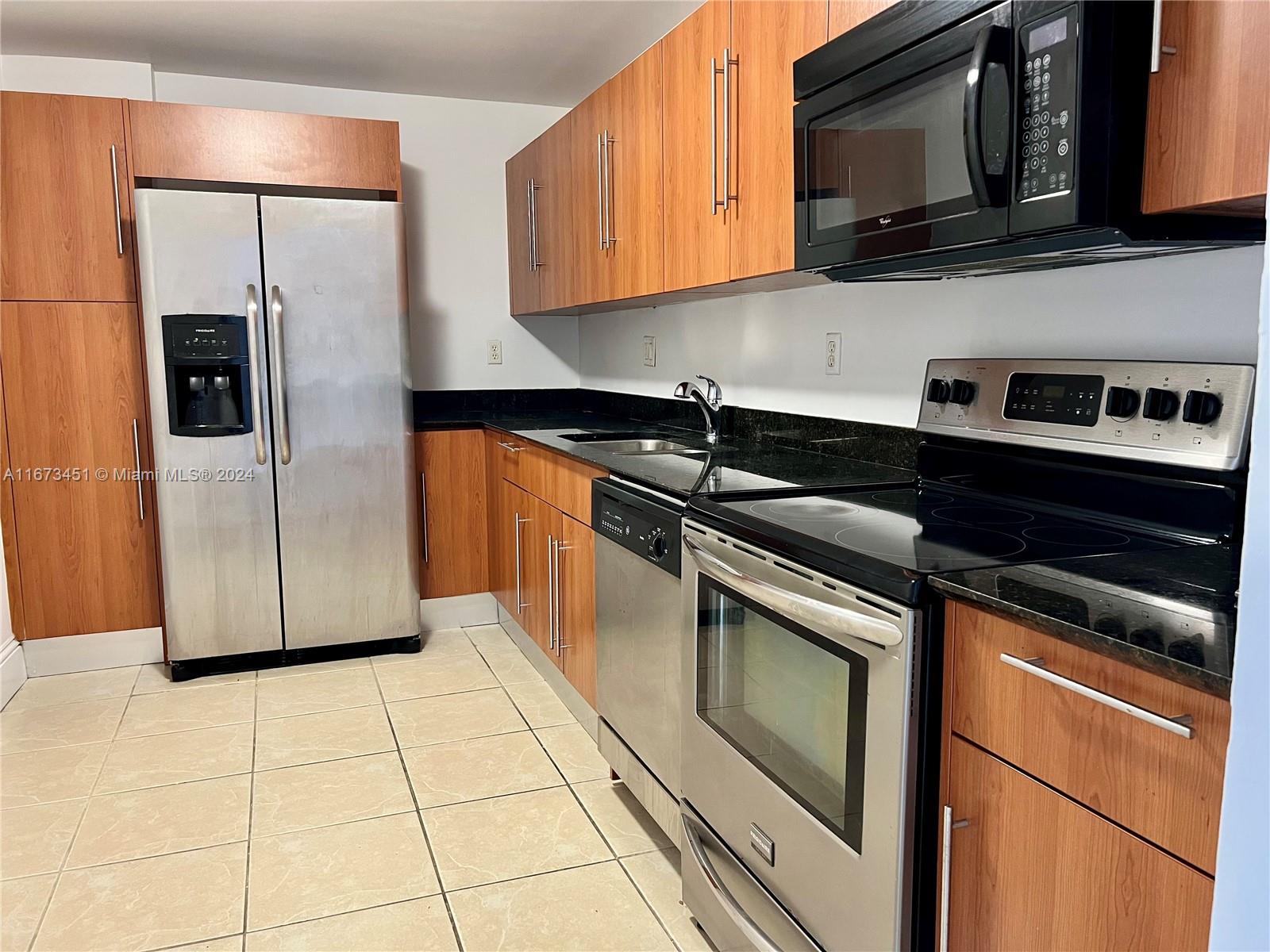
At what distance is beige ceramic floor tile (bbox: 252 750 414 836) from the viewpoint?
2.32m

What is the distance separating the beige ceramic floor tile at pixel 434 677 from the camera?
3.23m

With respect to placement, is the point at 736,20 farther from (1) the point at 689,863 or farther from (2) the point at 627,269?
(1) the point at 689,863

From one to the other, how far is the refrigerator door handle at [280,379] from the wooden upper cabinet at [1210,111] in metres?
2.88

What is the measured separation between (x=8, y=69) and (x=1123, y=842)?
421cm

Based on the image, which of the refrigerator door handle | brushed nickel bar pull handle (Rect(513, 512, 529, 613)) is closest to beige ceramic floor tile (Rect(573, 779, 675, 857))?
brushed nickel bar pull handle (Rect(513, 512, 529, 613))

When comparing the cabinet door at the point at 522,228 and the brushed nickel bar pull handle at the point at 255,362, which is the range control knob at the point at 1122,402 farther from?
the brushed nickel bar pull handle at the point at 255,362

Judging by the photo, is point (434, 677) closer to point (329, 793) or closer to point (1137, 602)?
point (329, 793)

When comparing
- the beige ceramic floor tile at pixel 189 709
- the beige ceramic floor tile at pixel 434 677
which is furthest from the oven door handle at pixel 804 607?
the beige ceramic floor tile at pixel 189 709

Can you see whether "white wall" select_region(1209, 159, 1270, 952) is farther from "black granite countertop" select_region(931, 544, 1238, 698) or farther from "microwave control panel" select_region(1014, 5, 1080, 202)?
"microwave control panel" select_region(1014, 5, 1080, 202)

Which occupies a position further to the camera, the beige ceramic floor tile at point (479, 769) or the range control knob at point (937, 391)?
the beige ceramic floor tile at point (479, 769)

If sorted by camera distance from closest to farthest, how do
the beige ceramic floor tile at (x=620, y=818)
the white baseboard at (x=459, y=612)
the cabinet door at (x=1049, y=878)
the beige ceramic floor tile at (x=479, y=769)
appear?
the cabinet door at (x=1049, y=878)
the beige ceramic floor tile at (x=620, y=818)
the beige ceramic floor tile at (x=479, y=769)
the white baseboard at (x=459, y=612)

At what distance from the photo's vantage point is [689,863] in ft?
6.11

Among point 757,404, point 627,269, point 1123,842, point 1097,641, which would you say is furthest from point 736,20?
point 1123,842

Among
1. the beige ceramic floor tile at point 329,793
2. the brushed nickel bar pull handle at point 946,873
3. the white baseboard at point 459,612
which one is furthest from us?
the white baseboard at point 459,612
